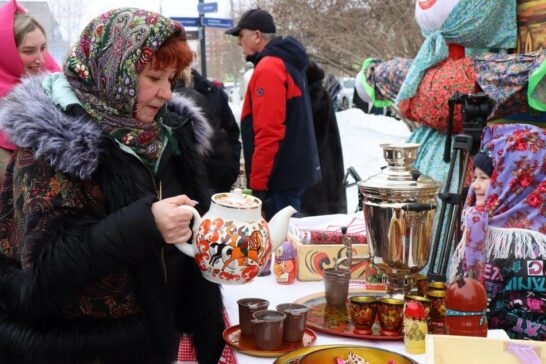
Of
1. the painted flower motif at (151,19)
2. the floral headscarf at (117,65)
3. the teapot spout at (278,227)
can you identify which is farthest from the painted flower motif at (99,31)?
the teapot spout at (278,227)

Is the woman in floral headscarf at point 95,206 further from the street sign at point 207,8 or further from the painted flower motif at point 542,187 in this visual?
the street sign at point 207,8

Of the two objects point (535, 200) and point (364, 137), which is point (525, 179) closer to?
point (535, 200)

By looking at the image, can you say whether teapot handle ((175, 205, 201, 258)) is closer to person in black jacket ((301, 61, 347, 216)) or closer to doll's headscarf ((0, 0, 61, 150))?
doll's headscarf ((0, 0, 61, 150))

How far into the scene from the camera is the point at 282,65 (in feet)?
13.1

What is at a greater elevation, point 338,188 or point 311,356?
point 311,356

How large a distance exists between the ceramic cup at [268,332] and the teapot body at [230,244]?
0.43 ft

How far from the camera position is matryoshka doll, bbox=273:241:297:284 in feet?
7.20

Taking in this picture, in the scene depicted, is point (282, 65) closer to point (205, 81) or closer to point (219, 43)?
point (205, 81)

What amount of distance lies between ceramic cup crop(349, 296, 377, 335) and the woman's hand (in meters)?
0.52

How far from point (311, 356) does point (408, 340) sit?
276 mm

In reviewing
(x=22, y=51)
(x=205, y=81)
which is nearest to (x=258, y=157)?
(x=205, y=81)

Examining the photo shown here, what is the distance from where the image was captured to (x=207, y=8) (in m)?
9.40

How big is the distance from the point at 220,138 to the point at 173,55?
2.48 m

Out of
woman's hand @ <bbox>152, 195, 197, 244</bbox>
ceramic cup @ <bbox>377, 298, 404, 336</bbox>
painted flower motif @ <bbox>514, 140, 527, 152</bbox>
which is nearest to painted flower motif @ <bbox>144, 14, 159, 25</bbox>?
woman's hand @ <bbox>152, 195, 197, 244</bbox>
